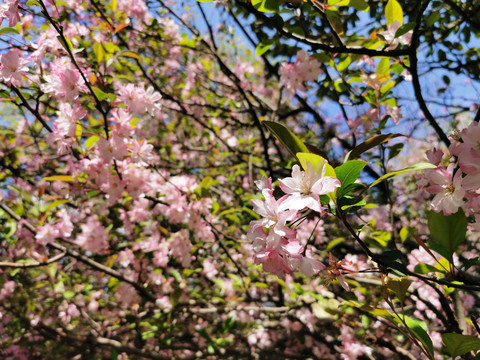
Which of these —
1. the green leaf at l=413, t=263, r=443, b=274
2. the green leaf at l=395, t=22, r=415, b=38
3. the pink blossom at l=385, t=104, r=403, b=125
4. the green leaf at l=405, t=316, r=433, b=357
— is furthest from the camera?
the pink blossom at l=385, t=104, r=403, b=125

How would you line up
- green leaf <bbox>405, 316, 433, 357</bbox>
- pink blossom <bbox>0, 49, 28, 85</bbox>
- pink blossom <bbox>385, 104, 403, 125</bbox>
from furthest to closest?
pink blossom <bbox>385, 104, 403, 125</bbox>, pink blossom <bbox>0, 49, 28, 85</bbox>, green leaf <bbox>405, 316, 433, 357</bbox>

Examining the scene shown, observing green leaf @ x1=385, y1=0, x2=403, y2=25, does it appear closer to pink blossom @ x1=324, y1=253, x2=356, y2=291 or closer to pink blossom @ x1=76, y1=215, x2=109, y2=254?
pink blossom @ x1=324, y1=253, x2=356, y2=291

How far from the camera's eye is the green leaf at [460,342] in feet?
2.16

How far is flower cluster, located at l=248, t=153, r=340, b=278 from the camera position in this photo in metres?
0.61

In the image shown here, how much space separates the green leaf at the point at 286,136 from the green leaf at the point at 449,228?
411 millimetres

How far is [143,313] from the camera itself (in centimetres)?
244

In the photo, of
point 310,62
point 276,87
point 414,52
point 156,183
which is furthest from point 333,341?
point 276,87

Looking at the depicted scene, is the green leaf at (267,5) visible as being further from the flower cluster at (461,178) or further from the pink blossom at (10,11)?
the pink blossom at (10,11)

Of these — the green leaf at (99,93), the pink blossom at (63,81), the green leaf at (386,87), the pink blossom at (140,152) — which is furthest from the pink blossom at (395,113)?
the pink blossom at (63,81)

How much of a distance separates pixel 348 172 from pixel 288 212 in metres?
0.15

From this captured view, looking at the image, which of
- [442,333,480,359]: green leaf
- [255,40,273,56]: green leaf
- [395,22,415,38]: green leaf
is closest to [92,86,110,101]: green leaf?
[255,40,273,56]: green leaf


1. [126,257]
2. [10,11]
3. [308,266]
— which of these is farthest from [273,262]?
[126,257]

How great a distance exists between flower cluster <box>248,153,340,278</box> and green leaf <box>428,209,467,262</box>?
1.02 ft

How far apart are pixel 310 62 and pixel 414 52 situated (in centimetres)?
88
